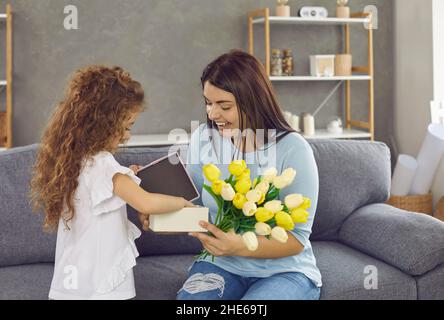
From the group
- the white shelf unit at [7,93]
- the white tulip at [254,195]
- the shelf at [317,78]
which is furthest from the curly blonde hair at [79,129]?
the shelf at [317,78]

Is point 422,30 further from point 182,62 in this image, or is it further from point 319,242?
point 319,242

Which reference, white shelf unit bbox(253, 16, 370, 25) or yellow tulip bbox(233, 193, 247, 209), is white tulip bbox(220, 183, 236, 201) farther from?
white shelf unit bbox(253, 16, 370, 25)

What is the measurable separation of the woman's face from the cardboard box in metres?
0.35

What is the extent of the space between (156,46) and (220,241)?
3.07m

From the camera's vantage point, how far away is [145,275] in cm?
240

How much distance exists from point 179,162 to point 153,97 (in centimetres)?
279

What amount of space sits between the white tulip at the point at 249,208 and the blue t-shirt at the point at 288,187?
0.32m

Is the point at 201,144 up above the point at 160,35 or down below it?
below

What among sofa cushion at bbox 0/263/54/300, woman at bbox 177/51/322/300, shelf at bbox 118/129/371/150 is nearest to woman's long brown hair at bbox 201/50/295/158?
woman at bbox 177/51/322/300

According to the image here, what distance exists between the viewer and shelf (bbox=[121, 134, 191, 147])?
437 cm

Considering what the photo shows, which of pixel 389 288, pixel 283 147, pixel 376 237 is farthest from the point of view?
pixel 376 237
